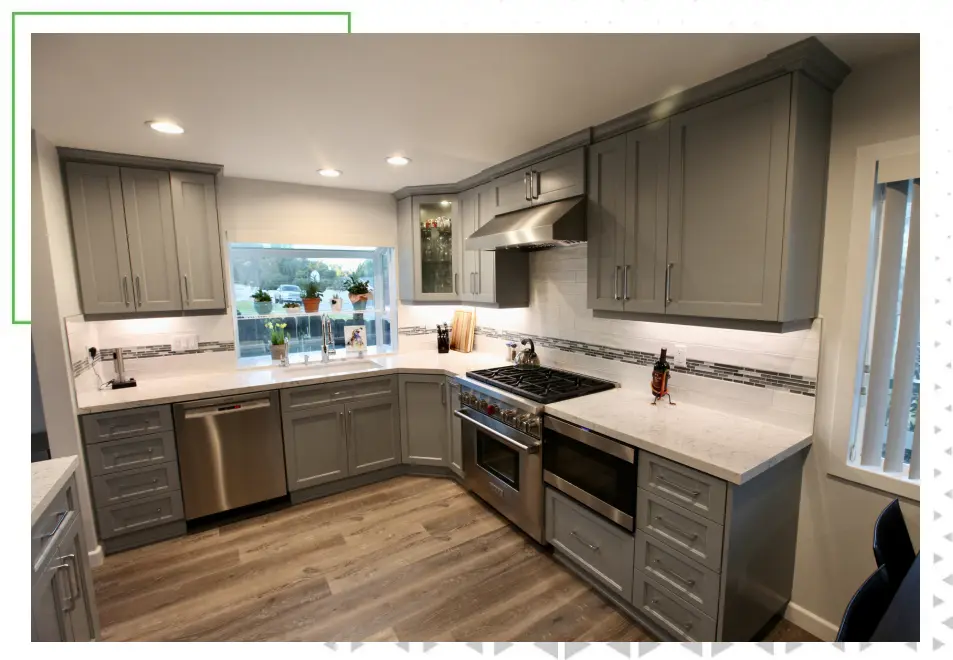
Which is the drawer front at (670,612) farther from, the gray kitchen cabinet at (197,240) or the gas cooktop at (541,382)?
the gray kitchen cabinet at (197,240)

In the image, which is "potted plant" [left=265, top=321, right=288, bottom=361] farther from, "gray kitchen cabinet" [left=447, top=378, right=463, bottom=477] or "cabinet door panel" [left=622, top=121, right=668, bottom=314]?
"cabinet door panel" [left=622, top=121, right=668, bottom=314]

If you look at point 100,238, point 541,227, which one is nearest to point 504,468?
point 541,227

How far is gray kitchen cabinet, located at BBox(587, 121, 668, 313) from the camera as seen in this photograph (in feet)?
6.05

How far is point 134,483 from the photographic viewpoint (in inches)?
93.5

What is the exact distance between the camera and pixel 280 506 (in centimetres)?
282

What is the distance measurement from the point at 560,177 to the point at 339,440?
2.29m

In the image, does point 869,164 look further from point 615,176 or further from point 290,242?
point 290,242

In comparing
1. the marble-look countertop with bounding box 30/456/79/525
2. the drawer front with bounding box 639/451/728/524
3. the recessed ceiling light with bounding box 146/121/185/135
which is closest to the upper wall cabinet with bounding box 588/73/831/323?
the drawer front with bounding box 639/451/728/524

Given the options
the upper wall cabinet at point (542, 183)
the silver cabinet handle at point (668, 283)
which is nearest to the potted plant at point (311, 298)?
the upper wall cabinet at point (542, 183)

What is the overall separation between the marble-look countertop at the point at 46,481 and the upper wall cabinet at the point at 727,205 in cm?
225

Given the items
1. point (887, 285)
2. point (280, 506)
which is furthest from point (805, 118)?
point (280, 506)

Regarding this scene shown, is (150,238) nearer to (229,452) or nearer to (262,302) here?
(262,302)
